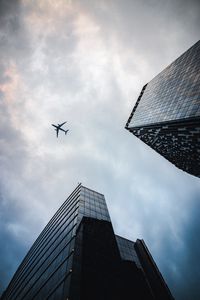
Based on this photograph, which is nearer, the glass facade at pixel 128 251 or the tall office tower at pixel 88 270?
the tall office tower at pixel 88 270

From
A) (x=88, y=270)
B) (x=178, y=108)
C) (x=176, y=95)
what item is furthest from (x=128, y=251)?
(x=176, y=95)

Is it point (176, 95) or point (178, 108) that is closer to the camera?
point (178, 108)

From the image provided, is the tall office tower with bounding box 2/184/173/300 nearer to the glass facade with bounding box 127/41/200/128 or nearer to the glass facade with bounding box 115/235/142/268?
the glass facade with bounding box 115/235/142/268

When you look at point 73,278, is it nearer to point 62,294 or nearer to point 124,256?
point 62,294

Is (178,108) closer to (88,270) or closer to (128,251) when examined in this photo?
(128,251)

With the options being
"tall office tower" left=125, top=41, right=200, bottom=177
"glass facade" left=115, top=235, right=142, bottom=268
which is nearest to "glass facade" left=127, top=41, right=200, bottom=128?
"tall office tower" left=125, top=41, right=200, bottom=177

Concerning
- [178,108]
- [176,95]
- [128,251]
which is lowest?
[128,251]

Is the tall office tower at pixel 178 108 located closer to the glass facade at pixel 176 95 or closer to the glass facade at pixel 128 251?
the glass facade at pixel 176 95

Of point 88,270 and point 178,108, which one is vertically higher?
point 178,108

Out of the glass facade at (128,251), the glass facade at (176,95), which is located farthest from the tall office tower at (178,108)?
the glass facade at (128,251)

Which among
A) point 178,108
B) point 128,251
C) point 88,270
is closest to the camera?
point 88,270
